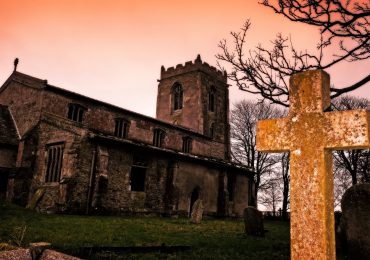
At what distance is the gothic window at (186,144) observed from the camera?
99.3 ft

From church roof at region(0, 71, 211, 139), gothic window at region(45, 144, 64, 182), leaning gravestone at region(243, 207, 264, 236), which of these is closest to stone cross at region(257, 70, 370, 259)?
leaning gravestone at region(243, 207, 264, 236)

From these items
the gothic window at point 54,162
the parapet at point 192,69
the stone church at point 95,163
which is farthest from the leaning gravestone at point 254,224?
the parapet at point 192,69

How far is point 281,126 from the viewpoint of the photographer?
3.82 m

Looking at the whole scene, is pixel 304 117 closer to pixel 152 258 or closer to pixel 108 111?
pixel 152 258

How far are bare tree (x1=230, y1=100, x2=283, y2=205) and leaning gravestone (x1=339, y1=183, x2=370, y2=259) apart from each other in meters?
26.2

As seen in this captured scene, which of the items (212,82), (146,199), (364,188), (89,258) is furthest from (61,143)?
(212,82)

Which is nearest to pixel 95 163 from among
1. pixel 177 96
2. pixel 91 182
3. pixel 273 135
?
pixel 91 182

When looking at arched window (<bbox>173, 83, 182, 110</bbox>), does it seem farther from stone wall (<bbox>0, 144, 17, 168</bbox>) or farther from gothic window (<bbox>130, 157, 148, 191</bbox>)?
stone wall (<bbox>0, 144, 17, 168</bbox>)

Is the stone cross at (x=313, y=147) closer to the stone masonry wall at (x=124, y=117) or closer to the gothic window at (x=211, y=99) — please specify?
the stone masonry wall at (x=124, y=117)

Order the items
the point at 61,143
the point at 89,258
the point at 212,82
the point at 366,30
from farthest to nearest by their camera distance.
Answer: the point at 212,82 → the point at 61,143 → the point at 366,30 → the point at 89,258

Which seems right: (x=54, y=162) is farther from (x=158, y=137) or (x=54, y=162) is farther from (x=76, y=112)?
(x=158, y=137)

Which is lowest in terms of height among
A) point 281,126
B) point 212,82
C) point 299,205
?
point 299,205

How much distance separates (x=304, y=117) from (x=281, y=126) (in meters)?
0.31

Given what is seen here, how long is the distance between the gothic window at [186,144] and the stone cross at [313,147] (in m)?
26.4
